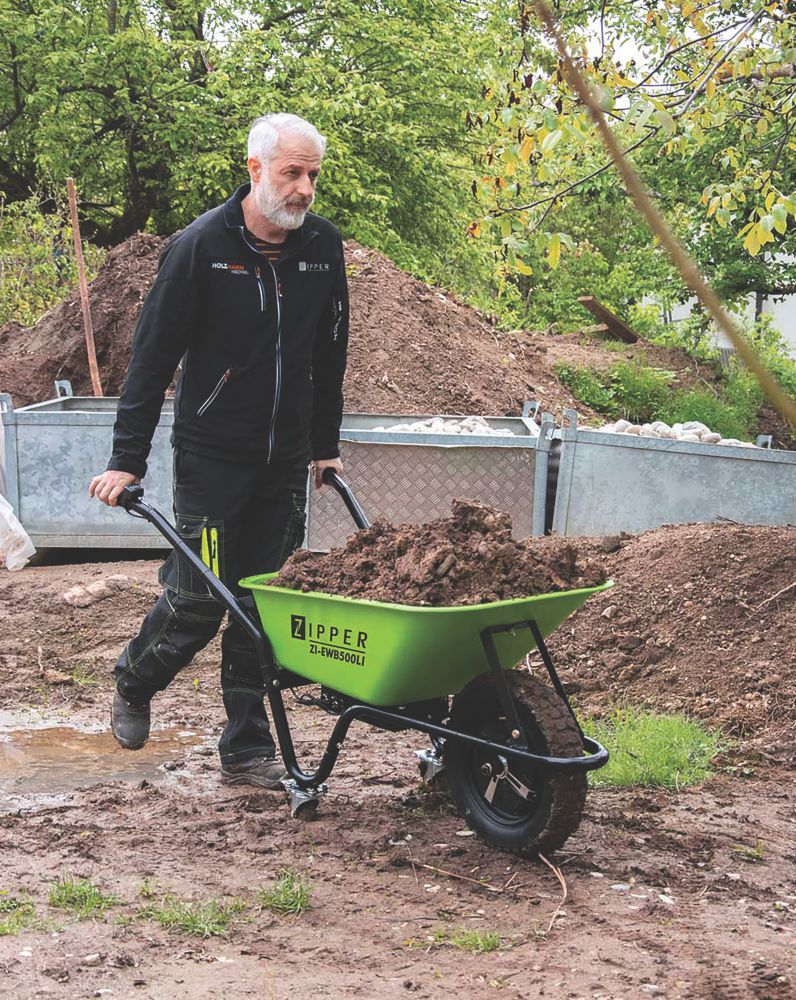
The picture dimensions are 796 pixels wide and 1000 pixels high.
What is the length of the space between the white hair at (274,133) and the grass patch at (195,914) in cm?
216

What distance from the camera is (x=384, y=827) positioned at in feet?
12.1

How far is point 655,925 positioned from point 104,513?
5281 millimetres

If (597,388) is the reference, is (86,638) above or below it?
below

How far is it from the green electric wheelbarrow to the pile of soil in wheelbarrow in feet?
0.21

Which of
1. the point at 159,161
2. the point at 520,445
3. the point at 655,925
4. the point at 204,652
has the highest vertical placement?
the point at 159,161

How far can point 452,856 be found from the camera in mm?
3422

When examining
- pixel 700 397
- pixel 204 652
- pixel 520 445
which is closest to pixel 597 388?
pixel 700 397

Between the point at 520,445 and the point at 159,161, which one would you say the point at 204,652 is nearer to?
the point at 520,445

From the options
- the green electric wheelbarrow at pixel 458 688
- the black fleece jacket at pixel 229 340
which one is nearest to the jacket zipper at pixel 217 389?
the black fleece jacket at pixel 229 340

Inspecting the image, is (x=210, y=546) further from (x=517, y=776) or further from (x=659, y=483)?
(x=659, y=483)

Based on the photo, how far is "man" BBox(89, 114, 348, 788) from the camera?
12.4 ft

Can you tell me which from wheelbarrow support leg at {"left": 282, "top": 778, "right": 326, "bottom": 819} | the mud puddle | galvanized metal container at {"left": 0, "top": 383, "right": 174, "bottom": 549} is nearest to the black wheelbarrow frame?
wheelbarrow support leg at {"left": 282, "top": 778, "right": 326, "bottom": 819}

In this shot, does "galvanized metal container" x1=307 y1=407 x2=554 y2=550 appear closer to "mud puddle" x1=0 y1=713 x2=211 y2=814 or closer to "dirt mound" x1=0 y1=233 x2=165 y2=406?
"mud puddle" x1=0 y1=713 x2=211 y2=814

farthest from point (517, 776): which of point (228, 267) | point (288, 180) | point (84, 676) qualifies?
point (84, 676)
